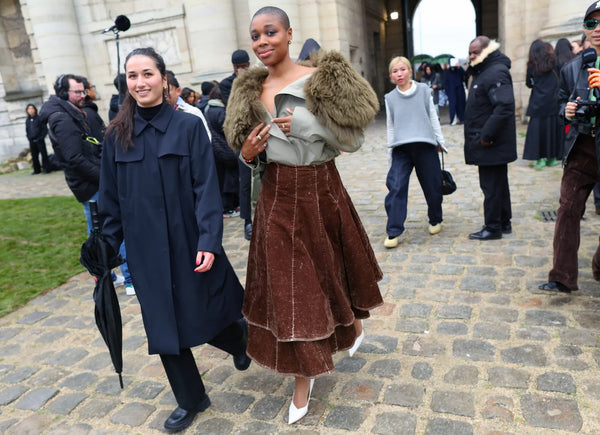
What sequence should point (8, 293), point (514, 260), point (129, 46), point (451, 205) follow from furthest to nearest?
point (129, 46) → point (451, 205) → point (8, 293) → point (514, 260)

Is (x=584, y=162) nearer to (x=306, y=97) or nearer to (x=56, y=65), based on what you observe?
(x=306, y=97)

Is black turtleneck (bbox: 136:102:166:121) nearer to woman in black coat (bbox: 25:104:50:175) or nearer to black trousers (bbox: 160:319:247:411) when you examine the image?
black trousers (bbox: 160:319:247:411)

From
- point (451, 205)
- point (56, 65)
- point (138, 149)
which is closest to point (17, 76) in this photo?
point (56, 65)

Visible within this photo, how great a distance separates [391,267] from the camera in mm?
5102

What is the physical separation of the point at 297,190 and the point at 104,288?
1211 mm

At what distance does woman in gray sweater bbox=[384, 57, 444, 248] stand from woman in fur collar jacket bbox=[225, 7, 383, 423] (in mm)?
2742

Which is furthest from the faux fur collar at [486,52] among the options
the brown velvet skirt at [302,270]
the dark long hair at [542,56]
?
the dark long hair at [542,56]

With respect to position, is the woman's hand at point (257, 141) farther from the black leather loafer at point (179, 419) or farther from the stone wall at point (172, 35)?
the stone wall at point (172, 35)

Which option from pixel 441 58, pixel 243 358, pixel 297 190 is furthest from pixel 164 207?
pixel 441 58

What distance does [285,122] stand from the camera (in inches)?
106

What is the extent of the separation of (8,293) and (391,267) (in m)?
4.18

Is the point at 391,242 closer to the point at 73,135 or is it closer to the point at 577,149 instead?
the point at 577,149

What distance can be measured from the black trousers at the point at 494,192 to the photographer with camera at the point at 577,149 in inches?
52.1

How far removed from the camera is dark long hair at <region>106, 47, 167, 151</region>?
2.77 metres
